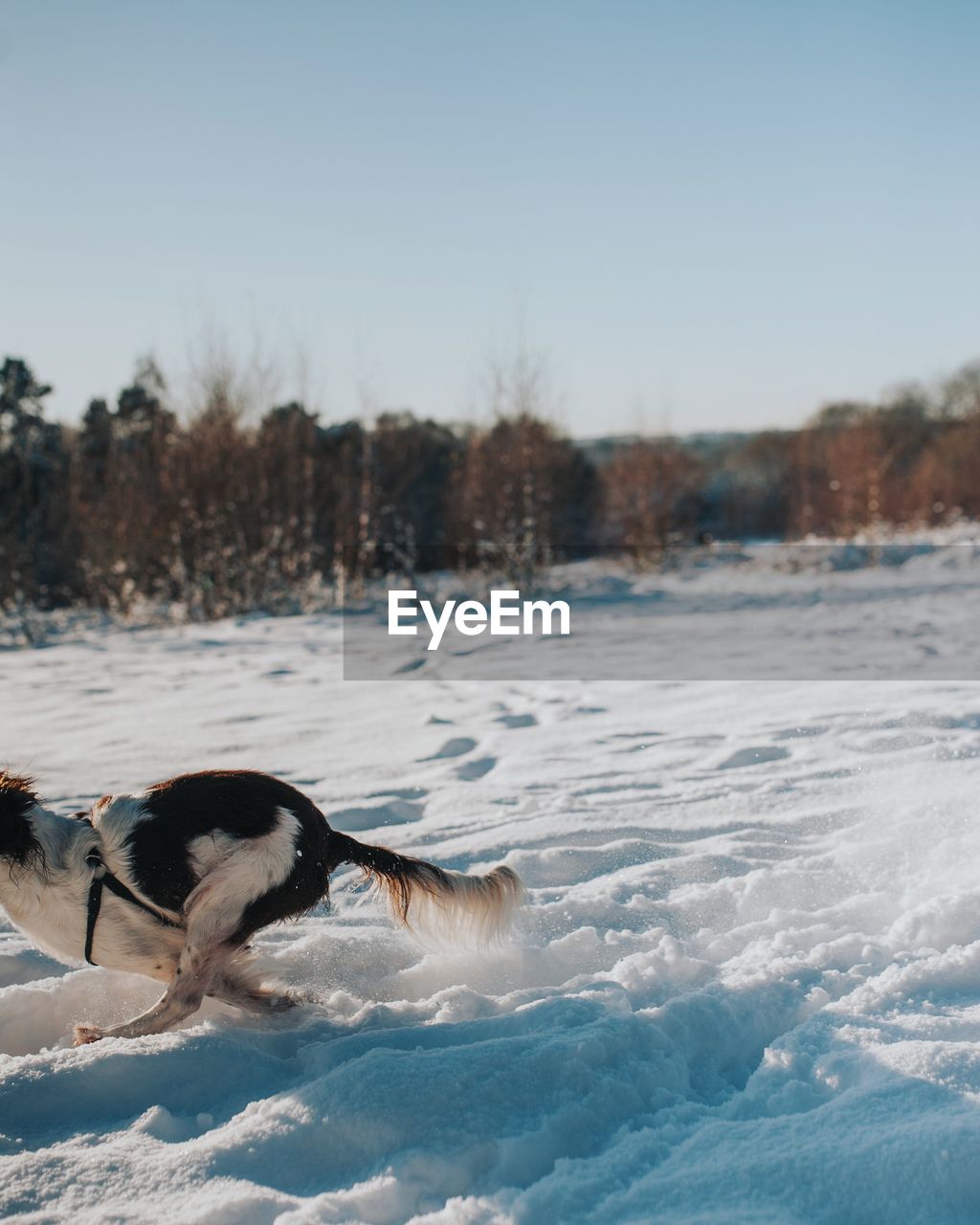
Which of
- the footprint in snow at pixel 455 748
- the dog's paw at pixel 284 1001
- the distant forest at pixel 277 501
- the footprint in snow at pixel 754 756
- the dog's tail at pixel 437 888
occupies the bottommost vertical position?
the dog's paw at pixel 284 1001

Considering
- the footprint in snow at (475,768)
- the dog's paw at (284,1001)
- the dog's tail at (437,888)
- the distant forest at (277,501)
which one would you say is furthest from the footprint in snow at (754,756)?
the distant forest at (277,501)

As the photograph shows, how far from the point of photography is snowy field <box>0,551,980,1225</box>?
1809 millimetres

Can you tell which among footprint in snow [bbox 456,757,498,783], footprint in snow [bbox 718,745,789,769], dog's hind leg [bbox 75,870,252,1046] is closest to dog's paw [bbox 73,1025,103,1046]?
dog's hind leg [bbox 75,870,252,1046]

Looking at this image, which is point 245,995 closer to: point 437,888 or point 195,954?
point 195,954

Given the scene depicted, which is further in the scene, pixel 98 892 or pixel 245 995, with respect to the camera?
pixel 245 995

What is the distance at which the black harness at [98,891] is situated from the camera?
94.3 inches

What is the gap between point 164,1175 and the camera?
A: 1.85 meters

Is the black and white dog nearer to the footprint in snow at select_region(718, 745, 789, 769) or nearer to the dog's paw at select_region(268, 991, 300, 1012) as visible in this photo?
the dog's paw at select_region(268, 991, 300, 1012)

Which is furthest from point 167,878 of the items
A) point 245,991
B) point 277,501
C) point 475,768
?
point 277,501

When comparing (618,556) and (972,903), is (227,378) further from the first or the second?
(972,903)

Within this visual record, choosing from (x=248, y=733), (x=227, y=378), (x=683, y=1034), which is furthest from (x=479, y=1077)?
(x=227, y=378)

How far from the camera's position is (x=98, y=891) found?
2.40m

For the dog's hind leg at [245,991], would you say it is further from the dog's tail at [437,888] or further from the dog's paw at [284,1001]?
the dog's tail at [437,888]

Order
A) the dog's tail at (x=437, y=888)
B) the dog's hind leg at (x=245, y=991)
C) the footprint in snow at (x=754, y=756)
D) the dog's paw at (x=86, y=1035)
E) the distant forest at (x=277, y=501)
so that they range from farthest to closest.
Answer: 1. the distant forest at (x=277, y=501)
2. the footprint in snow at (x=754, y=756)
3. the dog's tail at (x=437, y=888)
4. the dog's hind leg at (x=245, y=991)
5. the dog's paw at (x=86, y=1035)
